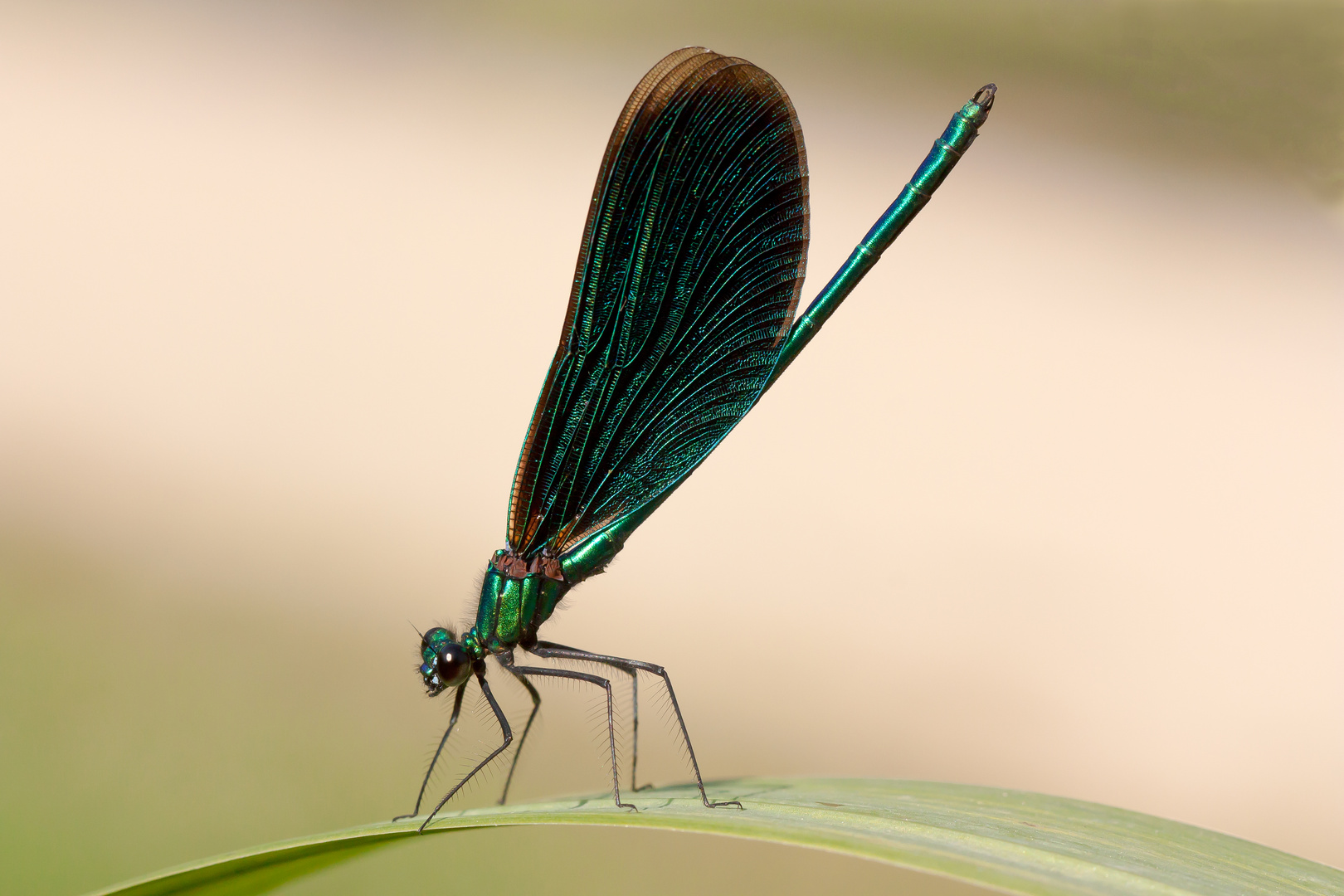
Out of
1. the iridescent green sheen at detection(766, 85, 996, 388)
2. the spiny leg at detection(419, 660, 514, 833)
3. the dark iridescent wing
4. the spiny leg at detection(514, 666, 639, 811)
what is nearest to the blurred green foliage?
the spiny leg at detection(419, 660, 514, 833)

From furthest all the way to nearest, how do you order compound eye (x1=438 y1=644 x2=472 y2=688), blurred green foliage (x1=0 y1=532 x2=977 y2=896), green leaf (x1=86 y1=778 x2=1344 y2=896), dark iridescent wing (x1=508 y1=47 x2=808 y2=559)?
blurred green foliage (x1=0 y1=532 x2=977 y2=896) → compound eye (x1=438 y1=644 x2=472 y2=688) → dark iridescent wing (x1=508 y1=47 x2=808 y2=559) → green leaf (x1=86 y1=778 x2=1344 y2=896)

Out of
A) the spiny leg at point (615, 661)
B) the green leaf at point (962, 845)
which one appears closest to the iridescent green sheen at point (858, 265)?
the spiny leg at point (615, 661)

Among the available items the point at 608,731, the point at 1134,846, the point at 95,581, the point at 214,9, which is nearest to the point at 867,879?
the point at 608,731

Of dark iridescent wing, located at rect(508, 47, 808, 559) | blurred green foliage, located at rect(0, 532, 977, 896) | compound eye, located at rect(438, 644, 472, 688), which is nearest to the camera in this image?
dark iridescent wing, located at rect(508, 47, 808, 559)

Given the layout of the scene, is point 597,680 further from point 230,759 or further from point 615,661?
point 230,759

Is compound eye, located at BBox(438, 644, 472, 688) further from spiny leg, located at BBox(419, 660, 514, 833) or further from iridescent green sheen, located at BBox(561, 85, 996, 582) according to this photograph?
iridescent green sheen, located at BBox(561, 85, 996, 582)

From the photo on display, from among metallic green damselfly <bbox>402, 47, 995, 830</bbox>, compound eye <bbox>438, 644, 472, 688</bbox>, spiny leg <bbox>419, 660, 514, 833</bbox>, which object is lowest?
spiny leg <bbox>419, 660, 514, 833</bbox>
